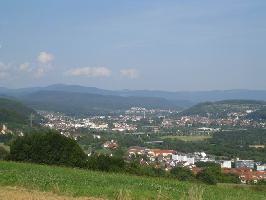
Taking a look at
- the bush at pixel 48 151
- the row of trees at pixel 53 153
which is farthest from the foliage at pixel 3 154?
the bush at pixel 48 151

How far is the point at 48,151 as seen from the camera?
3603cm

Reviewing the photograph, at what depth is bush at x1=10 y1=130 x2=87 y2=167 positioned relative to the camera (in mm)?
35844

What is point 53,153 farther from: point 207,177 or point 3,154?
point 207,177

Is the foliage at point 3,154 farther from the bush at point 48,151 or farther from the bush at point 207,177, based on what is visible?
the bush at point 207,177

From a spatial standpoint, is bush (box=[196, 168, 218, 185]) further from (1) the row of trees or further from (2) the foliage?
(2) the foliage

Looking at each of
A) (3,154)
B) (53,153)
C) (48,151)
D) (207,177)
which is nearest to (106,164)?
(53,153)

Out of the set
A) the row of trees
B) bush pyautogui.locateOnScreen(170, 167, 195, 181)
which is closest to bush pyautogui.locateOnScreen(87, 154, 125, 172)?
the row of trees

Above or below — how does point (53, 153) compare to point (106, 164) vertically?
above

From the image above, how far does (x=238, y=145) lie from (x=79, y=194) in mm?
92027

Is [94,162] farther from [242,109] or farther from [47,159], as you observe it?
[242,109]

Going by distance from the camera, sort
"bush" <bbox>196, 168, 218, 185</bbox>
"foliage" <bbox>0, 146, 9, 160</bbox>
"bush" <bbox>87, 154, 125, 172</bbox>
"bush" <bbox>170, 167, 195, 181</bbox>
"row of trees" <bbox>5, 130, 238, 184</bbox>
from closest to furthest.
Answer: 1. "bush" <bbox>87, 154, 125, 172</bbox>
2. "bush" <bbox>196, 168, 218, 185</bbox>
3. "row of trees" <bbox>5, 130, 238, 184</bbox>
4. "bush" <bbox>170, 167, 195, 181</bbox>
5. "foliage" <bbox>0, 146, 9, 160</bbox>

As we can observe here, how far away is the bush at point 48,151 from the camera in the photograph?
35.8 meters

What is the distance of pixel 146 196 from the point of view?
15.6 metres

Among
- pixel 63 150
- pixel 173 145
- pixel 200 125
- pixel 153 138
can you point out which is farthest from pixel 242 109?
pixel 63 150
